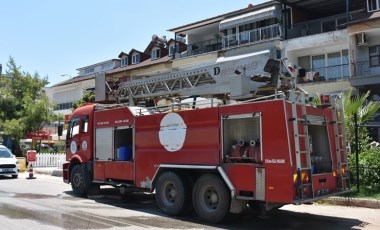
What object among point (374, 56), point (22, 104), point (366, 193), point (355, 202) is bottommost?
point (355, 202)

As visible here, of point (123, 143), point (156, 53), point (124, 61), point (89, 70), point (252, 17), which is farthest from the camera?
point (89, 70)

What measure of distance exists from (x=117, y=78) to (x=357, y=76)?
16.8 metres

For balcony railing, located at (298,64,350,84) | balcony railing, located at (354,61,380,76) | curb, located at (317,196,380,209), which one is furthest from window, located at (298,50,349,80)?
curb, located at (317,196,380,209)

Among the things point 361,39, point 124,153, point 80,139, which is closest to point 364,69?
point 361,39

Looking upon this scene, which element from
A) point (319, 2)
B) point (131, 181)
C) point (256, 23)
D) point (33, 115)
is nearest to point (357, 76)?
point (319, 2)

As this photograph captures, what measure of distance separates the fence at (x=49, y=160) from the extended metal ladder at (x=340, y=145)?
2137 cm

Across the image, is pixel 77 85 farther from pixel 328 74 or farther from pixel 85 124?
pixel 85 124

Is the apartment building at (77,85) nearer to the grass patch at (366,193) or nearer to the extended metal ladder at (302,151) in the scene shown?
the grass patch at (366,193)

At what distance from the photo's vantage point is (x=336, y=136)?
10.0 meters

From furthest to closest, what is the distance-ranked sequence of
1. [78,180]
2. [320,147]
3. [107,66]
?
[107,66] → [78,180] → [320,147]

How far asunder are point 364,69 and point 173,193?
20162 mm

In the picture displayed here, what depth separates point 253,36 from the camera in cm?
3067

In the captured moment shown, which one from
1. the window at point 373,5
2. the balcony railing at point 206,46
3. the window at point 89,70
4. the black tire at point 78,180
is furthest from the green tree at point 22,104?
the window at point 373,5

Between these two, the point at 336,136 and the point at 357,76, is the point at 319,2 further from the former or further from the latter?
the point at 336,136
